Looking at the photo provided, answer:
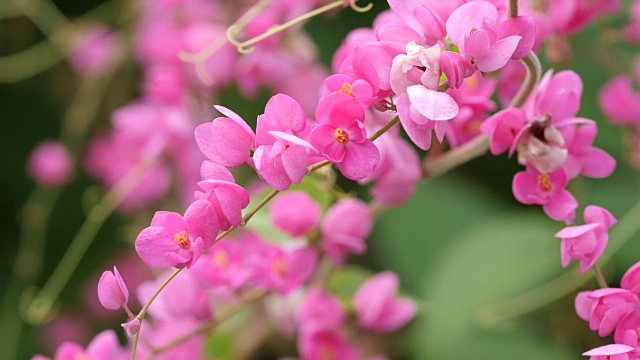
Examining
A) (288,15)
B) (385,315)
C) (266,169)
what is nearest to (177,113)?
(288,15)

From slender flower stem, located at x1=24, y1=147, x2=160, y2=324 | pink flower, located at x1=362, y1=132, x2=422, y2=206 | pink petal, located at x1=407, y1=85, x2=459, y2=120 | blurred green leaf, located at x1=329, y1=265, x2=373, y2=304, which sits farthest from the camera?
slender flower stem, located at x1=24, y1=147, x2=160, y2=324

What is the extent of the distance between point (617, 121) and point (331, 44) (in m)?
0.26

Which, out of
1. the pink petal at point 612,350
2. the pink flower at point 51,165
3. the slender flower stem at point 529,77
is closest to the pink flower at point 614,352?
the pink petal at point 612,350

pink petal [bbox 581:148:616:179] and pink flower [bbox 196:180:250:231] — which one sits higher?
pink flower [bbox 196:180:250:231]

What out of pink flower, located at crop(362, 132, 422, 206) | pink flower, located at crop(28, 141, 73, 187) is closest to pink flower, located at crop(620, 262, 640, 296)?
pink flower, located at crop(362, 132, 422, 206)

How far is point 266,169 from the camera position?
0.27 m

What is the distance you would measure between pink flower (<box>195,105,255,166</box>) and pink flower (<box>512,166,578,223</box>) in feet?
0.34

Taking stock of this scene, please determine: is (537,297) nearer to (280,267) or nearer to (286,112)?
(280,267)

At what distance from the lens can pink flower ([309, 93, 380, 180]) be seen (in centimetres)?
28

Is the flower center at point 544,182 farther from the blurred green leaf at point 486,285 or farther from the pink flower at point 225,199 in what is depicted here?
the blurred green leaf at point 486,285

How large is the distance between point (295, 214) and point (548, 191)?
5.3 inches

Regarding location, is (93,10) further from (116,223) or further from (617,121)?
(617,121)

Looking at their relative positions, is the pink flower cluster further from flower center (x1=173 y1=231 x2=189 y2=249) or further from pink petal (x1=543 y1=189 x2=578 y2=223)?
flower center (x1=173 y1=231 x2=189 y2=249)

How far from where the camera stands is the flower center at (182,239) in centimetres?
28
